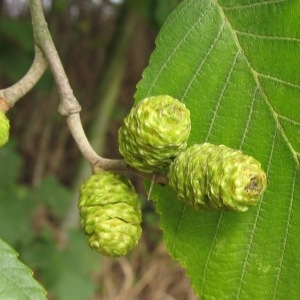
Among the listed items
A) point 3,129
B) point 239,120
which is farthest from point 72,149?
point 3,129

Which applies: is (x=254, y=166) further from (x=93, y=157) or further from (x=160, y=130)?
(x=93, y=157)

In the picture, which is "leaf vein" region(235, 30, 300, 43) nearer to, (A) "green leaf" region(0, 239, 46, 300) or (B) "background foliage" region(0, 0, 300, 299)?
(B) "background foliage" region(0, 0, 300, 299)

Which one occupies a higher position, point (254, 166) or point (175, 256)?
point (254, 166)

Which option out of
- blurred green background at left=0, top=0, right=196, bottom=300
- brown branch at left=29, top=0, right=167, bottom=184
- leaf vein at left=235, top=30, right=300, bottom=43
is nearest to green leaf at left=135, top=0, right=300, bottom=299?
leaf vein at left=235, top=30, right=300, bottom=43

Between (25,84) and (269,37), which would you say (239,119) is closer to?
(269,37)

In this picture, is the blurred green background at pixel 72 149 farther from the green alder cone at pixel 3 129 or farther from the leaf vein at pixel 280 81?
the green alder cone at pixel 3 129

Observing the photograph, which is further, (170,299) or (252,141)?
(170,299)

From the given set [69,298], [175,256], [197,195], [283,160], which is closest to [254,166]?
[197,195]
